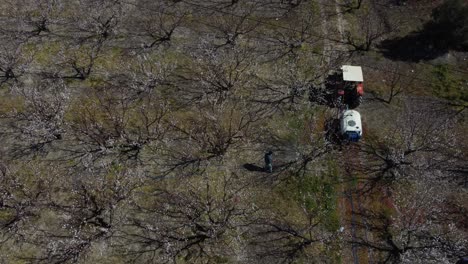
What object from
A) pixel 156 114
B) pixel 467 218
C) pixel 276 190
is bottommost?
pixel 467 218

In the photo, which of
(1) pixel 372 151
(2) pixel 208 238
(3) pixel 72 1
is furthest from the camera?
(3) pixel 72 1

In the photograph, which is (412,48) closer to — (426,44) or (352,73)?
(426,44)

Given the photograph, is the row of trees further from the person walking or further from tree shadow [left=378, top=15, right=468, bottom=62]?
tree shadow [left=378, top=15, right=468, bottom=62]

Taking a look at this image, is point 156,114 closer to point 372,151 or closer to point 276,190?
point 276,190

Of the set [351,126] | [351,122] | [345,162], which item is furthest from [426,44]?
[345,162]

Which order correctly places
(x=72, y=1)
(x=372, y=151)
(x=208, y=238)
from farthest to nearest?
(x=72, y=1) → (x=372, y=151) → (x=208, y=238)

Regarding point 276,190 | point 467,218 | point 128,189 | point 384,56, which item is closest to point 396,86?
point 384,56
